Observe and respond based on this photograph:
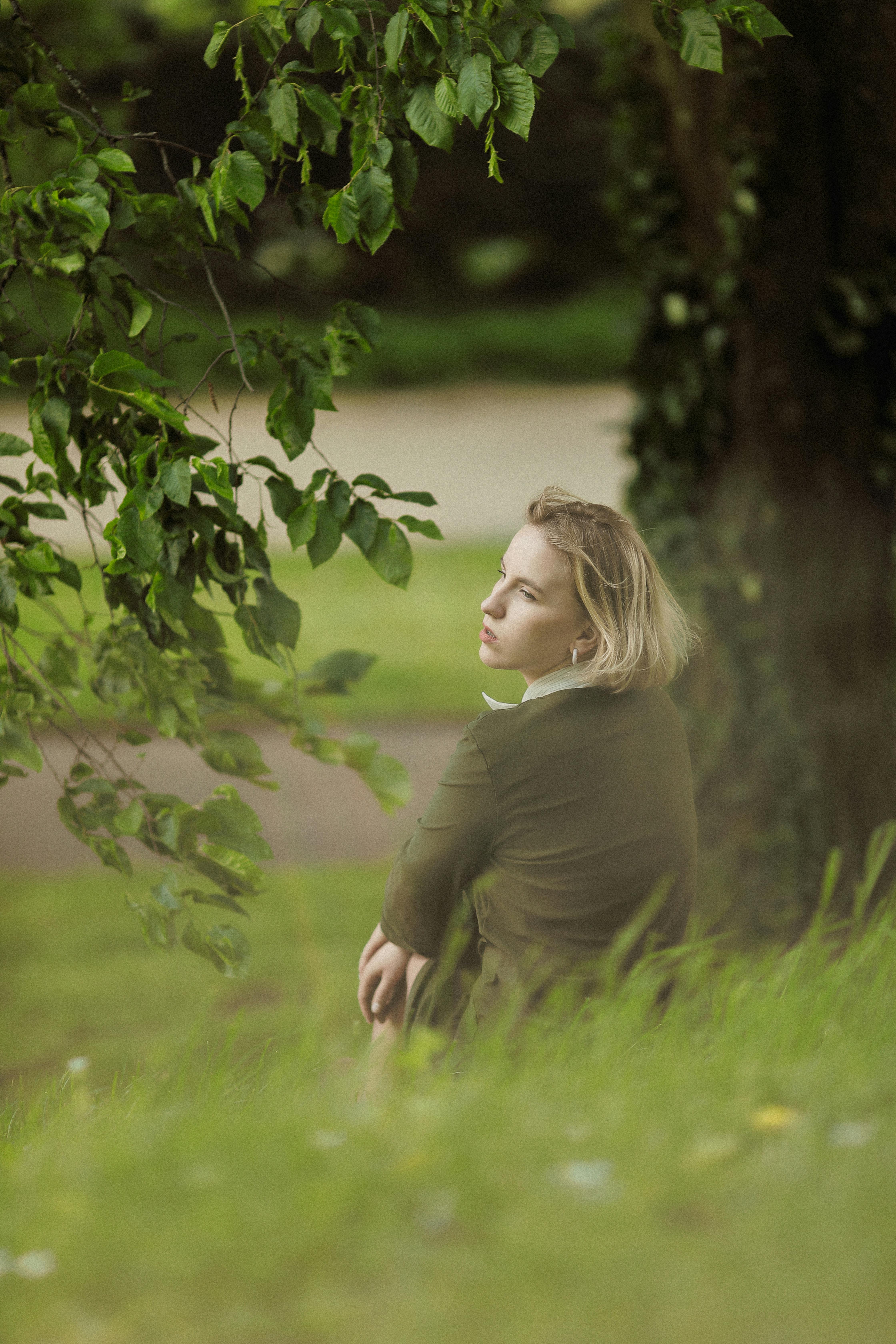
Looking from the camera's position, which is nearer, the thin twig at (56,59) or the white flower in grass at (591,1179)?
the white flower in grass at (591,1179)

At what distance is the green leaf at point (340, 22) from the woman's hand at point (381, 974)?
1.25 m

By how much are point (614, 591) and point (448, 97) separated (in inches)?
28.2

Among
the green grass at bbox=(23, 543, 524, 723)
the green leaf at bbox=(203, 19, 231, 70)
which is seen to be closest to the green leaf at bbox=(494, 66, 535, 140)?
the green leaf at bbox=(203, 19, 231, 70)

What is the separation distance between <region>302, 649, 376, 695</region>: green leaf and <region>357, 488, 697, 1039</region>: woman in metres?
0.46

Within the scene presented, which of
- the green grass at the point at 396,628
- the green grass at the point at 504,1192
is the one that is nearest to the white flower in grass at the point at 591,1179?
the green grass at the point at 504,1192

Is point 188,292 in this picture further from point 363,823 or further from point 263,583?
point 263,583

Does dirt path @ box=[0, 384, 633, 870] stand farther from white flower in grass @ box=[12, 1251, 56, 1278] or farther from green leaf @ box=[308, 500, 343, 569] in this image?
white flower in grass @ box=[12, 1251, 56, 1278]

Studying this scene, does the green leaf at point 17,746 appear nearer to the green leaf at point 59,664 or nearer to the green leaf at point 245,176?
the green leaf at point 59,664

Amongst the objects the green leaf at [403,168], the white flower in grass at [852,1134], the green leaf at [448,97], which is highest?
the green leaf at [448,97]

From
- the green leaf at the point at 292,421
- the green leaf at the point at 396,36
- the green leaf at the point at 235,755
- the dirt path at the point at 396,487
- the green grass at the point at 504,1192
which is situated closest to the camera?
the green grass at the point at 504,1192

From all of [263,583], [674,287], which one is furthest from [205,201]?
[674,287]

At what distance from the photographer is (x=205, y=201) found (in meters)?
1.90

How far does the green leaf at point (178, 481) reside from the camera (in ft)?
5.90

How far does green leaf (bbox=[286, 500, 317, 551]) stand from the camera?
1948 mm
